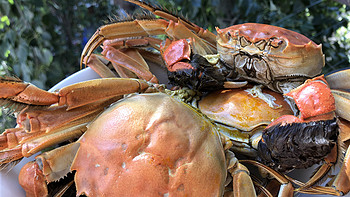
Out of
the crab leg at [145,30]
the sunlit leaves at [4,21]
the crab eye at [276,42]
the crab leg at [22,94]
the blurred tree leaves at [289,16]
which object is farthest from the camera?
the blurred tree leaves at [289,16]

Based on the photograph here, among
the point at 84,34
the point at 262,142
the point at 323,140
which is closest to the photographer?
the point at 323,140

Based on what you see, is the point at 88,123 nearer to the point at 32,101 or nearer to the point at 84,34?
the point at 32,101

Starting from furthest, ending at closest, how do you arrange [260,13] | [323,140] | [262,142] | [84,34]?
[84,34], [260,13], [262,142], [323,140]

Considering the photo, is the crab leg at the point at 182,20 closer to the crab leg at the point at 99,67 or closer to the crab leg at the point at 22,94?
the crab leg at the point at 99,67

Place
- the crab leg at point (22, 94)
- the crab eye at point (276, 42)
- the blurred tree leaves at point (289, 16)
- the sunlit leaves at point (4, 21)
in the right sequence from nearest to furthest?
the crab leg at point (22, 94) → the crab eye at point (276, 42) → the sunlit leaves at point (4, 21) → the blurred tree leaves at point (289, 16)

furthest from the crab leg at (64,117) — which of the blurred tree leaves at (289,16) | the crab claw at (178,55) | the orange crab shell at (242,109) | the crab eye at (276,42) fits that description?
the blurred tree leaves at (289,16)

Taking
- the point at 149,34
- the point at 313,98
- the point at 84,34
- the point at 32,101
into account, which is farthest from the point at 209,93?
the point at 84,34

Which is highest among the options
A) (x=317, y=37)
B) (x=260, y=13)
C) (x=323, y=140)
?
(x=323, y=140)

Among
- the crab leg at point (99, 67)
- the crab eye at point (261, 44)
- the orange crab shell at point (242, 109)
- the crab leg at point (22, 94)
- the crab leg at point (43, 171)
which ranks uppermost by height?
the crab leg at point (22, 94)

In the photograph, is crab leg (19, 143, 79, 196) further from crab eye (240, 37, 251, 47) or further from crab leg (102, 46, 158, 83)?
crab eye (240, 37, 251, 47)
